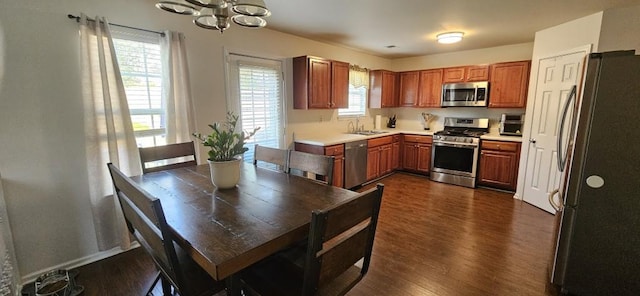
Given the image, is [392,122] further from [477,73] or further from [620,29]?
[620,29]

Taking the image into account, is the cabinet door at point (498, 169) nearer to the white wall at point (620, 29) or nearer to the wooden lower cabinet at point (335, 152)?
the white wall at point (620, 29)

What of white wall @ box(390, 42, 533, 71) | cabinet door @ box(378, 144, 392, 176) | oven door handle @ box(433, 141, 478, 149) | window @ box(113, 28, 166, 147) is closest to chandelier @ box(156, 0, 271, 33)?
window @ box(113, 28, 166, 147)

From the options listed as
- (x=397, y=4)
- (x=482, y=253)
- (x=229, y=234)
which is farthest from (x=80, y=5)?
(x=482, y=253)

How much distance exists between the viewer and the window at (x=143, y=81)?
7.78ft

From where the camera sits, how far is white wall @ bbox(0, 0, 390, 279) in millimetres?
1923

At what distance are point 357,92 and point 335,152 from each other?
5.88 ft

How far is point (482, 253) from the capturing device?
2.48 metres

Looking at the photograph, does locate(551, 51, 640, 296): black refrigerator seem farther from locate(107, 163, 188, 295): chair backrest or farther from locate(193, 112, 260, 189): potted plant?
locate(107, 163, 188, 295): chair backrest

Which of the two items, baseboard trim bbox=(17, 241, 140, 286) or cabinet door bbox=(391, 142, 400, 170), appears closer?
baseboard trim bbox=(17, 241, 140, 286)

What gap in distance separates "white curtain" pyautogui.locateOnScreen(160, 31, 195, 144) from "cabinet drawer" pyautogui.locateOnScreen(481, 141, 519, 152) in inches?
167

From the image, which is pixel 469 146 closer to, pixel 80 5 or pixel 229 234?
pixel 229 234

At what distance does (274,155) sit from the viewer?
7.72 feet

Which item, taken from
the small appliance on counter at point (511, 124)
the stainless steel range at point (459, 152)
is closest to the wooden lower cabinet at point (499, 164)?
the stainless steel range at point (459, 152)

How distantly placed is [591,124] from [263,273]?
211 centimetres
